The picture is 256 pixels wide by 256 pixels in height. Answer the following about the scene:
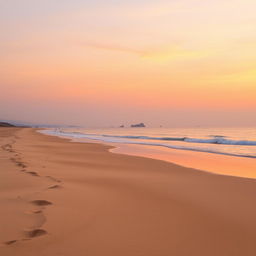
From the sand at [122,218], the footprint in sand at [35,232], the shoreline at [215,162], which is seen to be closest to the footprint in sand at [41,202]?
the sand at [122,218]

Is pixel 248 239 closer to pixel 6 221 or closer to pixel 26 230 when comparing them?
pixel 26 230

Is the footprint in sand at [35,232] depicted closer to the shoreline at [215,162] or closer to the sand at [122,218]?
the sand at [122,218]

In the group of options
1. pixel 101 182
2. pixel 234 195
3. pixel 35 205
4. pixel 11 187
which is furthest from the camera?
pixel 101 182

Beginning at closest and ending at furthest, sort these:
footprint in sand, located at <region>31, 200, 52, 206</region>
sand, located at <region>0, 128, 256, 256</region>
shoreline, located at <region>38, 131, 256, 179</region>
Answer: sand, located at <region>0, 128, 256, 256</region> < footprint in sand, located at <region>31, 200, 52, 206</region> < shoreline, located at <region>38, 131, 256, 179</region>

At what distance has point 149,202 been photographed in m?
Result: 5.18

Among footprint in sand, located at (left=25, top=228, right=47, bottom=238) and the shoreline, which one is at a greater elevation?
footprint in sand, located at (left=25, top=228, right=47, bottom=238)

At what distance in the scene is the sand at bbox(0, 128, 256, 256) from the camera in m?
3.12

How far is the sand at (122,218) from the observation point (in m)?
3.12

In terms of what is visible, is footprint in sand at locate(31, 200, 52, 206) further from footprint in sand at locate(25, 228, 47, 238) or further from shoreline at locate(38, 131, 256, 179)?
shoreline at locate(38, 131, 256, 179)

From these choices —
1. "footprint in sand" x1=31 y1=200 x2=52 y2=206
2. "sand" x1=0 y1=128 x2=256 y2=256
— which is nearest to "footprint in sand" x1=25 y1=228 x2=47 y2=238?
"sand" x1=0 y1=128 x2=256 y2=256

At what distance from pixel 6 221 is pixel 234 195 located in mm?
4338

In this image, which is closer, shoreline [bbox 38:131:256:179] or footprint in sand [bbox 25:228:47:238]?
footprint in sand [bbox 25:228:47:238]

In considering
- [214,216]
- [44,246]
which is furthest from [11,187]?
[214,216]

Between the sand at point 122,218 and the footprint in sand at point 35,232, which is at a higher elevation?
the footprint in sand at point 35,232
